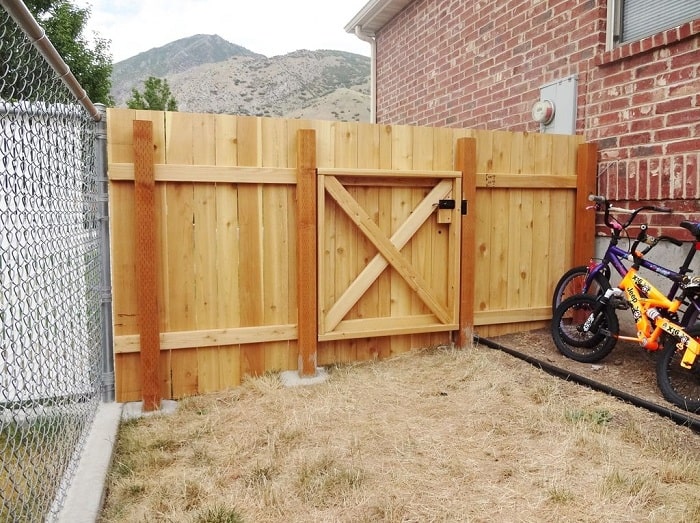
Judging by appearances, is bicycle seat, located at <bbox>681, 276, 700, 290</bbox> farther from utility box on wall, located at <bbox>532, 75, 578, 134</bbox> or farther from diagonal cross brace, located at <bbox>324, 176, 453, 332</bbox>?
utility box on wall, located at <bbox>532, 75, 578, 134</bbox>

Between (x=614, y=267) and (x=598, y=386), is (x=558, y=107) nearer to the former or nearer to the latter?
(x=614, y=267)

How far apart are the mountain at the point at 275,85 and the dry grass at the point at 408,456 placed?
42743mm

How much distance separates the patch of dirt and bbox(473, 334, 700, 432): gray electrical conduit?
0.04 m

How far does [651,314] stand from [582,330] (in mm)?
598

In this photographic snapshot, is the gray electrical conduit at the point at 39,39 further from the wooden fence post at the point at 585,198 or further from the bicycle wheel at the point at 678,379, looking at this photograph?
the wooden fence post at the point at 585,198

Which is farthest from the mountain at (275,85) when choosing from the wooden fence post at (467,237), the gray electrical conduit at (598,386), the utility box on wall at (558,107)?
the gray electrical conduit at (598,386)

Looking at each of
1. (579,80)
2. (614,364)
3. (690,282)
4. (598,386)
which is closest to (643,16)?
(579,80)

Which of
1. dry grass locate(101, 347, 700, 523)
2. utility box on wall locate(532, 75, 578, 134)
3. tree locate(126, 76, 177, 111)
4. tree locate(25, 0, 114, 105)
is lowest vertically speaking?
dry grass locate(101, 347, 700, 523)

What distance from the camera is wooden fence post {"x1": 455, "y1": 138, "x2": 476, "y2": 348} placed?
422cm

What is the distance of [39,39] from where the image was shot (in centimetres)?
184

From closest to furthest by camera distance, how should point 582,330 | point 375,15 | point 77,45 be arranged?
point 582,330 < point 375,15 < point 77,45

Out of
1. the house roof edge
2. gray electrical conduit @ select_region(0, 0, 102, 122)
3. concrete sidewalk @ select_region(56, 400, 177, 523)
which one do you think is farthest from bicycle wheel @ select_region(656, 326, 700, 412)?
the house roof edge

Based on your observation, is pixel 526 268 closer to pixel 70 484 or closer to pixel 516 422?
pixel 516 422

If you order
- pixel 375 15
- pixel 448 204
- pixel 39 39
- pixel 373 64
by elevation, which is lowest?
pixel 448 204
